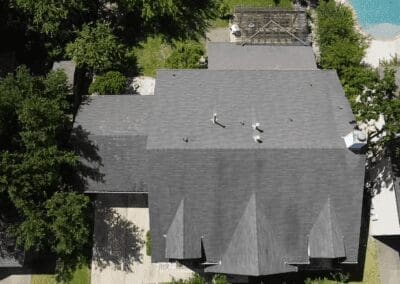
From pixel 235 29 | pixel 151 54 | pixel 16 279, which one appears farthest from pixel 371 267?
Result: pixel 16 279

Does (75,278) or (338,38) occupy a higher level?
(338,38)

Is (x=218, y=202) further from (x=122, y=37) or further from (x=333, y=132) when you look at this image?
(x=122, y=37)

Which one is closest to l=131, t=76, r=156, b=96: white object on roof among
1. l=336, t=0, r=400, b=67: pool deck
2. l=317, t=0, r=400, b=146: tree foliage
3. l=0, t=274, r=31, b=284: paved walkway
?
l=317, t=0, r=400, b=146: tree foliage

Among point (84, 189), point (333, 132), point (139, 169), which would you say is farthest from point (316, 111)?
point (84, 189)

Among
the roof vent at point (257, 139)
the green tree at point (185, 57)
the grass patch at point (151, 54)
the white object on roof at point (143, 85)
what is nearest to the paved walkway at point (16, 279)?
the white object on roof at point (143, 85)

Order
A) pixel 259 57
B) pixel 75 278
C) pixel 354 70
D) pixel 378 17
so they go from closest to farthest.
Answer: pixel 75 278
pixel 354 70
pixel 259 57
pixel 378 17

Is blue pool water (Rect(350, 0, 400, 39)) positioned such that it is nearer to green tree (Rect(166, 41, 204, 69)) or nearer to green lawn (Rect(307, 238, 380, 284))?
green tree (Rect(166, 41, 204, 69))

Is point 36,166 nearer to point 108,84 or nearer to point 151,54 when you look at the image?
point 108,84

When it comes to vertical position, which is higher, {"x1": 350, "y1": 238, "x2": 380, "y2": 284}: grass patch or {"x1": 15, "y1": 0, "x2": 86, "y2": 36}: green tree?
{"x1": 15, "y1": 0, "x2": 86, "y2": 36}: green tree
